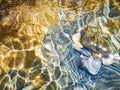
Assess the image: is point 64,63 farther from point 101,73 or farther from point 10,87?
point 10,87

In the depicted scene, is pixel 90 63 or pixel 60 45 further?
pixel 60 45

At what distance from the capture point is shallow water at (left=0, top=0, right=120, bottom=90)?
3.26 m

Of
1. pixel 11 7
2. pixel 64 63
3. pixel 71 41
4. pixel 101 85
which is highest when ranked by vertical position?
pixel 11 7

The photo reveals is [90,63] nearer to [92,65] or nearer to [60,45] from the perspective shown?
[92,65]

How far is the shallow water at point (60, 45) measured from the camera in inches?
128

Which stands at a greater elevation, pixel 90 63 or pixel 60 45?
pixel 60 45

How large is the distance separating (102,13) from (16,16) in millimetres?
1280

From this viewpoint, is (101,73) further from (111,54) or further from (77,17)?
(77,17)

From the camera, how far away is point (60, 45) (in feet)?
11.4

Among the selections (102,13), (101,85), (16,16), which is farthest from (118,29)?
(16,16)

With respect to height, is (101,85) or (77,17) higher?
(77,17)

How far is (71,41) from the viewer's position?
3.50 metres

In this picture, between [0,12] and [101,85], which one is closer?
[101,85]

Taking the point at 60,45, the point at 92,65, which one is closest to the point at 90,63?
the point at 92,65
